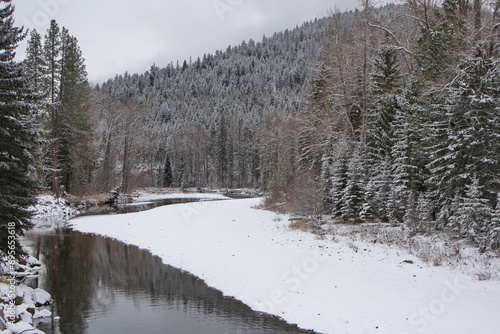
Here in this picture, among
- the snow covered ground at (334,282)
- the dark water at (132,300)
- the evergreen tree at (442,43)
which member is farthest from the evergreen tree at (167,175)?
the evergreen tree at (442,43)

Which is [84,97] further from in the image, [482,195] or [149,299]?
[482,195]

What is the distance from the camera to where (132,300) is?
41.3 ft

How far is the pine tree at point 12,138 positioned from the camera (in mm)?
11055

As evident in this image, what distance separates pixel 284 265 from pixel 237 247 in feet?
13.5

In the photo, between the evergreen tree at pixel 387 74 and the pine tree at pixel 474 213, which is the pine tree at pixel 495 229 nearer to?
the pine tree at pixel 474 213

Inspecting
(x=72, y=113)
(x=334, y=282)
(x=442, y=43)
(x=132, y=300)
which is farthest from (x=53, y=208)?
Answer: (x=442, y=43)

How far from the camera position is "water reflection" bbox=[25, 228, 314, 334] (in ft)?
33.9

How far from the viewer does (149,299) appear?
1273cm

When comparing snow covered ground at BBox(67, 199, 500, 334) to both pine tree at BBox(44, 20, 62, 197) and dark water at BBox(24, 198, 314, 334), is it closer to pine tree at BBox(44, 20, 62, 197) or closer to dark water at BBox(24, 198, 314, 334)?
dark water at BBox(24, 198, 314, 334)

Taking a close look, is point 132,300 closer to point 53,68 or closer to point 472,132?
point 472,132

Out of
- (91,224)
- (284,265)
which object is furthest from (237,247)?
(91,224)

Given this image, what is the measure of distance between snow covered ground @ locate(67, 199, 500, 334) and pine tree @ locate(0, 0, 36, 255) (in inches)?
272

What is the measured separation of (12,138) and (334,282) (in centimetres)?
1084

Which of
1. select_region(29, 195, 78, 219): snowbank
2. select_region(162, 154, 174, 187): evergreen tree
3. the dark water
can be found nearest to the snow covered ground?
the dark water
